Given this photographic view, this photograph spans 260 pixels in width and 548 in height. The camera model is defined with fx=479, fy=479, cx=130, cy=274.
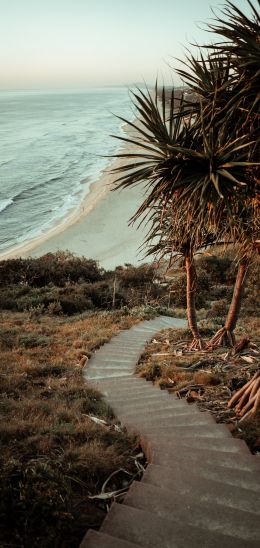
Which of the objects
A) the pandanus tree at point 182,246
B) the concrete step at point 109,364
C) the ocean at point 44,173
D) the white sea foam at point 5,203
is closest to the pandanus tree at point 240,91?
the pandanus tree at point 182,246

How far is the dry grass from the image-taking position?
3.56 meters

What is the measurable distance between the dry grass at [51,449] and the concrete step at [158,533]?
0.41m

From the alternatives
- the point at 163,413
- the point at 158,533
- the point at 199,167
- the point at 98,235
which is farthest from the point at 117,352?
the point at 98,235

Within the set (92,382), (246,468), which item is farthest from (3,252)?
(246,468)

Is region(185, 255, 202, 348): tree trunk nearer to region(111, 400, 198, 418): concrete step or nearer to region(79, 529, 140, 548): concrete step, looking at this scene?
region(111, 400, 198, 418): concrete step

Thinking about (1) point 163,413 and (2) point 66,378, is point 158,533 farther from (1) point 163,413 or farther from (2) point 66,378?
(2) point 66,378

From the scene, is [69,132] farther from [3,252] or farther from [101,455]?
[101,455]

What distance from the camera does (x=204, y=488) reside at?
3.95 m

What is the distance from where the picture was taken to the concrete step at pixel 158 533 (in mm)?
3133

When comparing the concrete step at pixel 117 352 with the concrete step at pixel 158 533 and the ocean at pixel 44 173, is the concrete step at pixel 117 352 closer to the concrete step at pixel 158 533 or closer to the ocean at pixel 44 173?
the concrete step at pixel 158 533

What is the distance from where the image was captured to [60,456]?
4.73 metres

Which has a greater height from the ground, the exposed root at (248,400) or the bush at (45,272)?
the exposed root at (248,400)

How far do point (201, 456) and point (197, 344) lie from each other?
607 cm

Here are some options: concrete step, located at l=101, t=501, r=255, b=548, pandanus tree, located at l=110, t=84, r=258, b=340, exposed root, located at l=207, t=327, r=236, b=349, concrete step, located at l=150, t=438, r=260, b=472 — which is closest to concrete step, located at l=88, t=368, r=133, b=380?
exposed root, located at l=207, t=327, r=236, b=349
